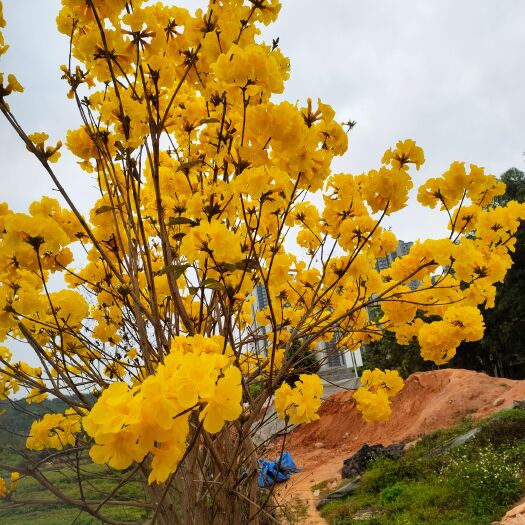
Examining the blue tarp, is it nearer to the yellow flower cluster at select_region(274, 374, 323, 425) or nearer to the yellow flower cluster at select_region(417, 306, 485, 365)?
the yellow flower cluster at select_region(274, 374, 323, 425)

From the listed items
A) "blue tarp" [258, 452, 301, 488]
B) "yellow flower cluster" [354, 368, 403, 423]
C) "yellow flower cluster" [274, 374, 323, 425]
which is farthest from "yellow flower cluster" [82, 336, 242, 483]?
"yellow flower cluster" [354, 368, 403, 423]

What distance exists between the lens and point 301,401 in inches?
74.4

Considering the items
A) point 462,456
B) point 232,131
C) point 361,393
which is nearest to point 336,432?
point 462,456

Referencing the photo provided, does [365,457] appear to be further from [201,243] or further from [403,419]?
[201,243]

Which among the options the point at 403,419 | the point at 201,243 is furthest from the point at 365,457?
the point at 201,243

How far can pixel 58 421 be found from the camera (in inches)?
89.0

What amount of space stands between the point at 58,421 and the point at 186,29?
1828mm

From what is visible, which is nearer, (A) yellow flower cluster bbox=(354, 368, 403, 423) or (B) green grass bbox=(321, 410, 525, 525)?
(A) yellow flower cluster bbox=(354, 368, 403, 423)

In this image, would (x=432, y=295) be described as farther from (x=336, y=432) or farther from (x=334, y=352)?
(x=336, y=432)

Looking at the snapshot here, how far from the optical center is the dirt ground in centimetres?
1143

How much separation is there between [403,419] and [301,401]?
46.0 feet

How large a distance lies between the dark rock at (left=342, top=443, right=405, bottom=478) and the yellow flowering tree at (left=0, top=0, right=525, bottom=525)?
26.5 feet

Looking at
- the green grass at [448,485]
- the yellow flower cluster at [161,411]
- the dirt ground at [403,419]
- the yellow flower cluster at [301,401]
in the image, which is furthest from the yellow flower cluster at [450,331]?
the dirt ground at [403,419]

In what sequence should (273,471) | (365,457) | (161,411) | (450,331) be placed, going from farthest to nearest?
(365,457), (273,471), (450,331), (161,411)
